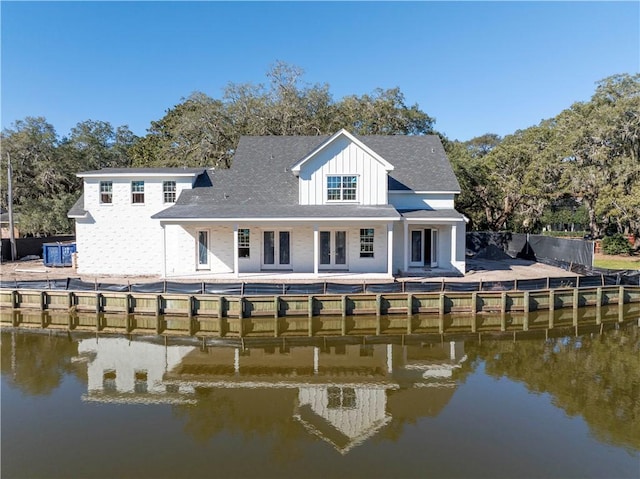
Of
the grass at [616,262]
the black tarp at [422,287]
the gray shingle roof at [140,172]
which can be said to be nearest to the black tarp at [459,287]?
the black tarp at [422,287]

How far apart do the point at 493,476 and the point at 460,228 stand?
16490mm

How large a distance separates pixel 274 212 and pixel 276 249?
2420 mm

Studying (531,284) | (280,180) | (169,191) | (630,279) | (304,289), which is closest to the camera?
(304,289)

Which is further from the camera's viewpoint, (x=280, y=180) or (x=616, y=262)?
(x=616, y=262)

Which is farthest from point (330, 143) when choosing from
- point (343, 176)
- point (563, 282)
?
point (563, 282)

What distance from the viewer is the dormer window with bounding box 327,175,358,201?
20.8 meters

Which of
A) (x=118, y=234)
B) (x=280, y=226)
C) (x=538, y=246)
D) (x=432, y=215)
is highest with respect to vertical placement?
(x=432, y=215)

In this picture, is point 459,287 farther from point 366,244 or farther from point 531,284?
point 366,244

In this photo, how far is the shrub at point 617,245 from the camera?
1236 inches

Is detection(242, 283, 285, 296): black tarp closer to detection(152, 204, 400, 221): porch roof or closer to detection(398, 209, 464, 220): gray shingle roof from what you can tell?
detection(152, 204, 400, 221): porch roof

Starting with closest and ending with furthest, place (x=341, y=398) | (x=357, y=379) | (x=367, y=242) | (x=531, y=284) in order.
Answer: (x=341, y=398) → (x=357, y=379) → (x=531, y=284) → (x=367, y=242)

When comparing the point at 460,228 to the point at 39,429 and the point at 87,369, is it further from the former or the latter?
the point at 39,429

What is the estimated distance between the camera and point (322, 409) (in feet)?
28.4

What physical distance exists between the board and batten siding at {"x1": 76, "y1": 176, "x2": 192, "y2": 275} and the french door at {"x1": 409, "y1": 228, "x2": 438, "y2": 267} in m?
13.1
